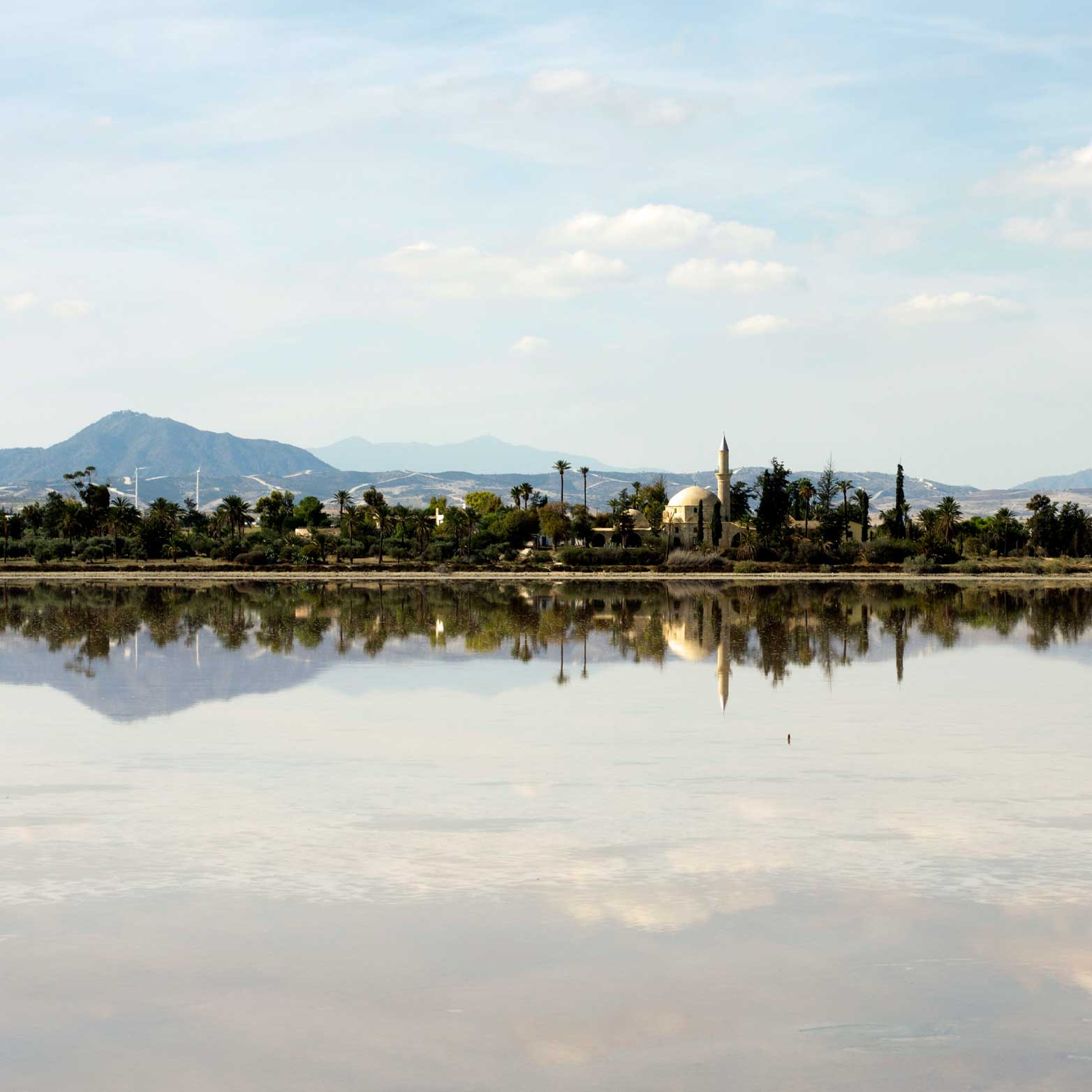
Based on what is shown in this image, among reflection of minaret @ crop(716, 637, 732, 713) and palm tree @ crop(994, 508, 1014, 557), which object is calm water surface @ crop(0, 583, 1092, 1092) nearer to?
reflection of minaret @ crop(716, 637, 732, 713)

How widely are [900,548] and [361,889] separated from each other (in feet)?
308

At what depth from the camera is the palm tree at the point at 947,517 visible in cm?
11862

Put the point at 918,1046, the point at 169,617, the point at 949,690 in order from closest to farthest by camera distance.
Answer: the point at 918,1046 → the point at 949,690 → the point at 169,617

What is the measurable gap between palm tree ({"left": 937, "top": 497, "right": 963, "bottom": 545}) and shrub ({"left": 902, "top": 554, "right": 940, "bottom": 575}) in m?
18.3

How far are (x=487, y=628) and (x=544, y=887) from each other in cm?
3160

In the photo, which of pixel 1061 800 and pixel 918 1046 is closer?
pixel 918 1046

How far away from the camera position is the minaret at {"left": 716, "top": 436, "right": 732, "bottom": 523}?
129625mm

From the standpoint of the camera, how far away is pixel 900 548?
101m

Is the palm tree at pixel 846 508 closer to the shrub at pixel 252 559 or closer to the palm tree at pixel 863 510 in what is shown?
the palm tree at pixel 863 510

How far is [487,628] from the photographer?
143ft

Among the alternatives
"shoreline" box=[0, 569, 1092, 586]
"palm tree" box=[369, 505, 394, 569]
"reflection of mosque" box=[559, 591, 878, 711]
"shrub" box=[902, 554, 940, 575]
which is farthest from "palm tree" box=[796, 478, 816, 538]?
"reflection of mosque" box=[559, 591, 878, 711]

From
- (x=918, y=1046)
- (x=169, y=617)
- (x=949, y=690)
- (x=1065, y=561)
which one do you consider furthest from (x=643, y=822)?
(x=1065, y=561)

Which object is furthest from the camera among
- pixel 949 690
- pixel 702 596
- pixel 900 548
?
pixel 900 548

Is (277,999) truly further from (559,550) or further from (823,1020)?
(559,550)
